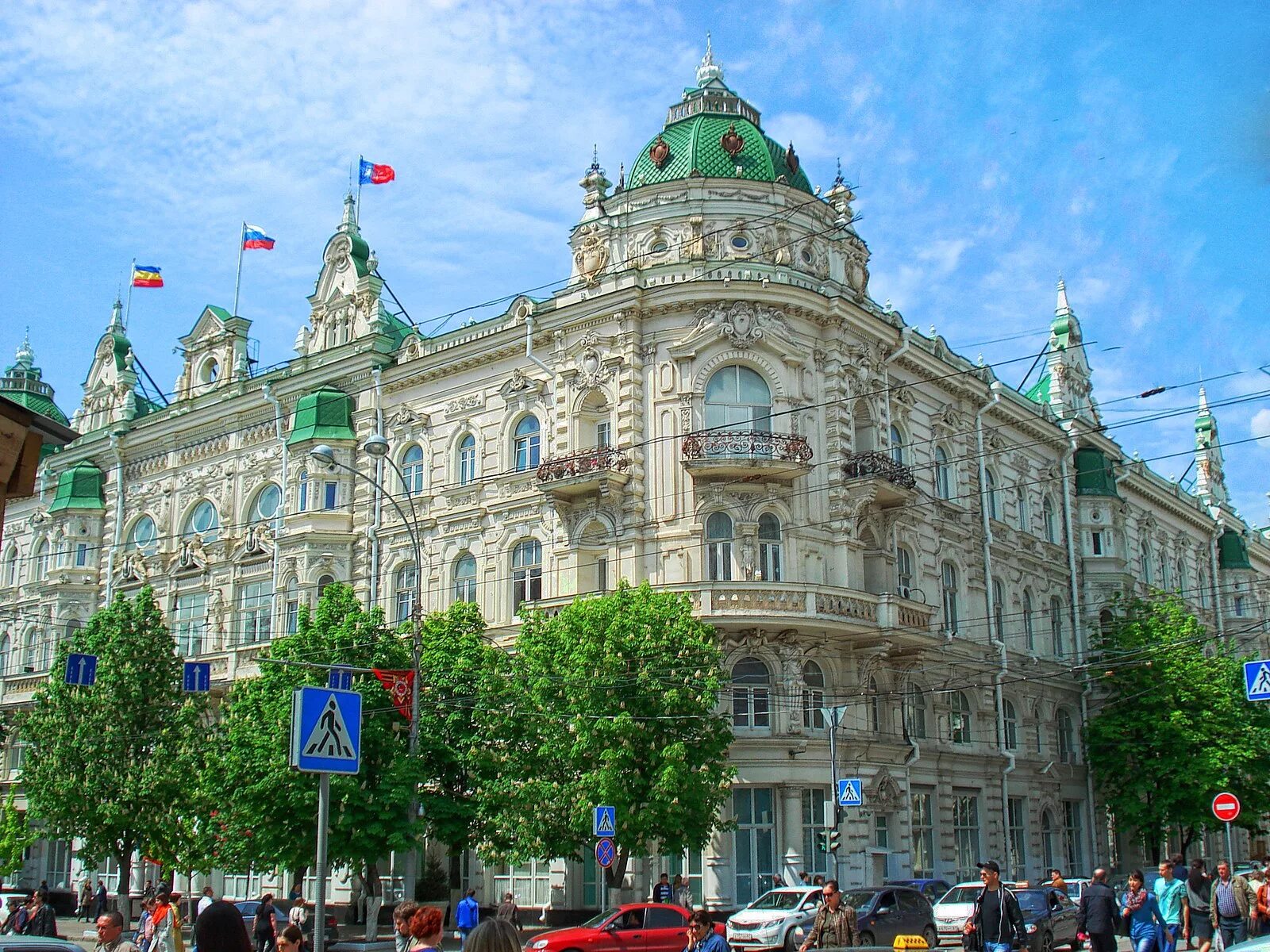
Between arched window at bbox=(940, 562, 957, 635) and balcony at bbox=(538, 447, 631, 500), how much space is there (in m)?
12.7

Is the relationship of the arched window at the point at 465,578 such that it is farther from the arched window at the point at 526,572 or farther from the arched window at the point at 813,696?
the arched window at the point at 813,696

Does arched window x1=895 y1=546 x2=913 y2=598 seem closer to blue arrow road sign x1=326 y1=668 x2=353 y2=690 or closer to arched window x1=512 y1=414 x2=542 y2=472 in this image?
arched window x1=512 y1=414 x2=542 y2=472

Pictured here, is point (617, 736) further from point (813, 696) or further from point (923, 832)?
point (923, 832)

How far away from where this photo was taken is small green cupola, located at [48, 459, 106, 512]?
5681 cm

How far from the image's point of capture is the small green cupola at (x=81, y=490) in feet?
186

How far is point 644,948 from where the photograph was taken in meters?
27.2

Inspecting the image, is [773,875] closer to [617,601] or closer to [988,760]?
[617,601]

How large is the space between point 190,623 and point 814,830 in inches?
1043

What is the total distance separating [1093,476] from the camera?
2189 inches

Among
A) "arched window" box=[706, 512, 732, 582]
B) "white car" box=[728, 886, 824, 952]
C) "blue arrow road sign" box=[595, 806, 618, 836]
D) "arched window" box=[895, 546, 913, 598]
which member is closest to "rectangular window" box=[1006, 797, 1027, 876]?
"arched window" box=[895, 546, 913, 598]

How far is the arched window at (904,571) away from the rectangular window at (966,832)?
22.4 feet

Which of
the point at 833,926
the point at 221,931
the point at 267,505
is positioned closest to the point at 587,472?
the point at 267,505

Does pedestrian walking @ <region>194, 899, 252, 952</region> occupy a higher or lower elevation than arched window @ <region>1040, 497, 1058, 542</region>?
lower

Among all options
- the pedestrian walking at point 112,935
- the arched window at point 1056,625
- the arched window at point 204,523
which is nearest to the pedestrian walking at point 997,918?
the pedestrian walking at point 112,935
